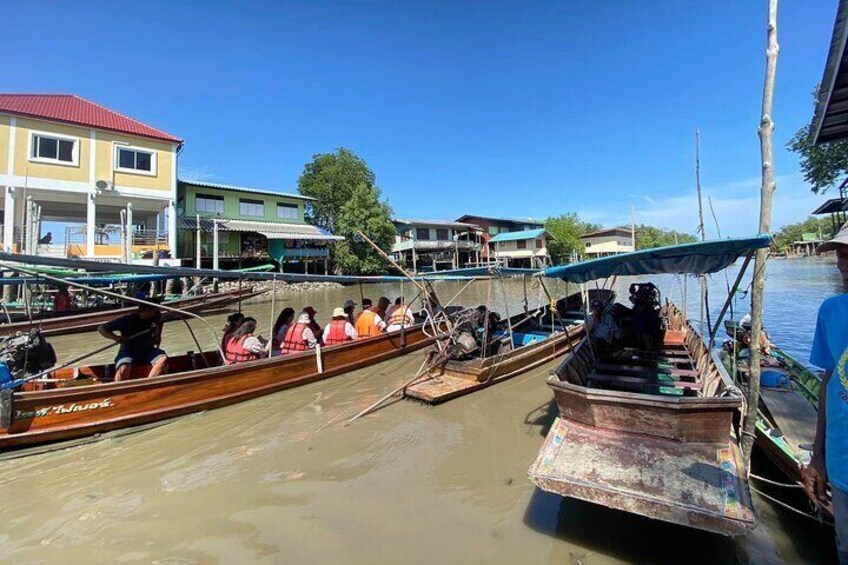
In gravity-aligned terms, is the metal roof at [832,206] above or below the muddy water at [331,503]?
above

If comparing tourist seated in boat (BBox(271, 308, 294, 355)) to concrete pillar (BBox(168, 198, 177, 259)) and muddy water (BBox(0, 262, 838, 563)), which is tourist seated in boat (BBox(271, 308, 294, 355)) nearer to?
muddy water (BBox(0, 262, 838, 563))

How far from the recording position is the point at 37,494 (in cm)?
438

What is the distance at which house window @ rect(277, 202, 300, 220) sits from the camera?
30.0 meters

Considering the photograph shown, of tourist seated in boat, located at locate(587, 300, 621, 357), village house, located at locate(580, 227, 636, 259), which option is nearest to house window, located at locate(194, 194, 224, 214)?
tourist seated in boat, located at locate(587, 300, 621, 357)

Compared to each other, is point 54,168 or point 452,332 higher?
point 54,168

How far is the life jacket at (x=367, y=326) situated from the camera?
31.6 feet

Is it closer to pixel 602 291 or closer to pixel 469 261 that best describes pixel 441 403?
pixel 602 291

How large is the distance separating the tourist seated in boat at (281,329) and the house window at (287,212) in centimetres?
2306

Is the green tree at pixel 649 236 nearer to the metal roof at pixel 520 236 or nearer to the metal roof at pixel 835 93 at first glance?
the metal roof at pixel 520 236

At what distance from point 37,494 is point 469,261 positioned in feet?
129

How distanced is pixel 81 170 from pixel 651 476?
2361cm

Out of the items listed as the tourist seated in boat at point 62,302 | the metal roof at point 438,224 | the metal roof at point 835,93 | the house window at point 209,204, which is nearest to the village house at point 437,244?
the metal roof at point 438,224

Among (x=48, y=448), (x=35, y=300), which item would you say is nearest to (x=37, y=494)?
(x=48, y=448)

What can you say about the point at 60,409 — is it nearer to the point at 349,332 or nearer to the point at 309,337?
the point at 309,337
